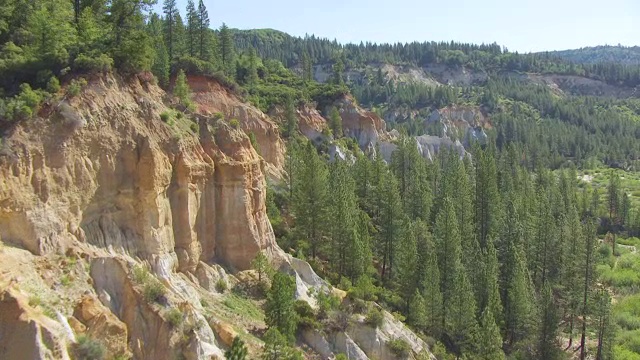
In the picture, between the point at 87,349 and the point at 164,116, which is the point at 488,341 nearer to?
the point at 164,116

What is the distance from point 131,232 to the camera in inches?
1256

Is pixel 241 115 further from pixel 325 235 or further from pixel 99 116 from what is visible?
pixel 99 116

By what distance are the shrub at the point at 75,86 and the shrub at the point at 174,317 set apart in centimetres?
1279

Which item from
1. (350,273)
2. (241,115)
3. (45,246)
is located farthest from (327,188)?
(45,246)

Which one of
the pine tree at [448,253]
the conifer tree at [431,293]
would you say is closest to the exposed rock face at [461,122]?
the pine tree at [448,253]

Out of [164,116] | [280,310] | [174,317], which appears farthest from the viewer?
[164,116]

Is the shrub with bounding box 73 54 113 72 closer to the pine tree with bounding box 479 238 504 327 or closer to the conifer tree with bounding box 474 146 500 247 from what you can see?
the pine tree with bounding box 479 238 504 327

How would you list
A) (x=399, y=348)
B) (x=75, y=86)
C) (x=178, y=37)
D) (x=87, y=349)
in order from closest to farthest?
(x=87, y=349) < (x=75, y=86) < (x=399, y=348) < (x=178, y=37)

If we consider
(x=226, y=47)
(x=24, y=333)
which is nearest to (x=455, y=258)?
(x=24, y=333)

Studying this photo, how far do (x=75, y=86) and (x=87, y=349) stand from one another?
46.6 ft

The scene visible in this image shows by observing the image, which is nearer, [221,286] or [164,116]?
[164,116]

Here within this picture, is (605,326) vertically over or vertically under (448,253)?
under

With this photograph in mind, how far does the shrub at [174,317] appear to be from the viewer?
28.1 meters

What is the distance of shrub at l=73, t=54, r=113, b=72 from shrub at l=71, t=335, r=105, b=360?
15.5 meters
